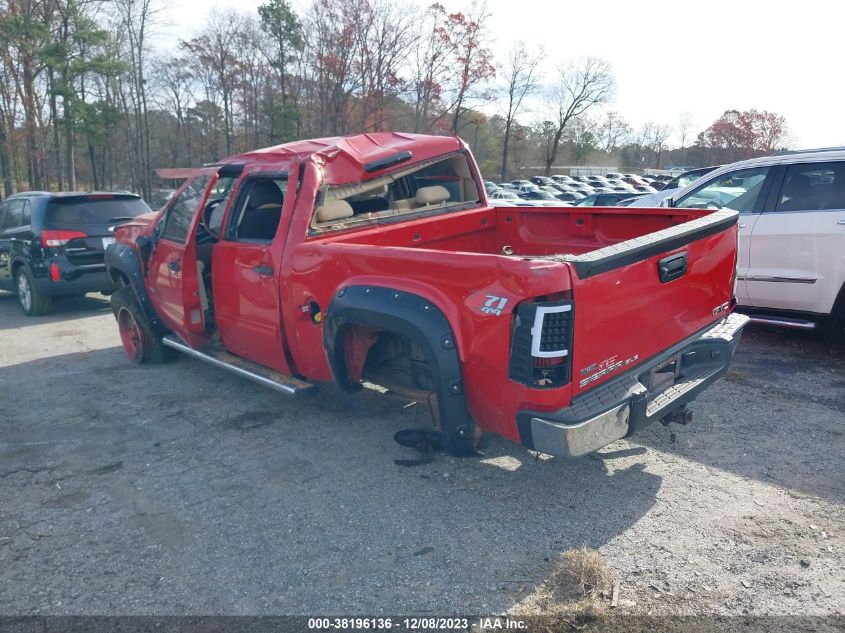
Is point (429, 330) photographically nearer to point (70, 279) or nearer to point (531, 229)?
point (531, 229)

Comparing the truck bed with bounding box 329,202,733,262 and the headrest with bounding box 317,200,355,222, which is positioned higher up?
the headrest with bounding box 317,200,355,222

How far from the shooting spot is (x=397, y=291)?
3.53 m

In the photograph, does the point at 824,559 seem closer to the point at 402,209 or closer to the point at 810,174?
the point at 402,209

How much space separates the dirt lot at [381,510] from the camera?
2895mm

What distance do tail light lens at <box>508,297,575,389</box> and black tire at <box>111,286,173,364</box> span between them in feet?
14.4

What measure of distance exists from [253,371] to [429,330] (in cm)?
207

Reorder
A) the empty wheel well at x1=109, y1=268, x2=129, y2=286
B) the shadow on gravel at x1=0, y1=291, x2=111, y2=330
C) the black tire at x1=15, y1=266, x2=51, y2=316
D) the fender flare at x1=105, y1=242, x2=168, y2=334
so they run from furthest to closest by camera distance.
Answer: the black tire at x1=15, y1=266, x2=51, y2=316 → the shadow on gravel at x1=0, y1=291, x2=111, y2=330 → the empty wheel well at x1=109, y1=268, x2=129, y2=286 → the fender flare at x1=105, y1=242, x2=168, y2=334

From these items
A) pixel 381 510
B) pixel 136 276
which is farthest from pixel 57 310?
pixel 381 510

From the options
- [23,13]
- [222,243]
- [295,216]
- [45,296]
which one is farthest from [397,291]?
[23,13]

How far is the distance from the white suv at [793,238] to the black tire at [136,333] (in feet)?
19.3

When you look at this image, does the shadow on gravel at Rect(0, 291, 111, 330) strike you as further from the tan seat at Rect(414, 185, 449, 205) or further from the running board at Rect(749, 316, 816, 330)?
the running board at Rect(749, 316, 816, 330)

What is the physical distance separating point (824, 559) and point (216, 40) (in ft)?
145

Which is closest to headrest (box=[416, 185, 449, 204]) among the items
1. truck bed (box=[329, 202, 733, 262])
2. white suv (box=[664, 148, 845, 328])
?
truck bed (box=[329, 202, 733, 262])

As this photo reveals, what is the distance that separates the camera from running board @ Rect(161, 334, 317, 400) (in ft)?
14.6
